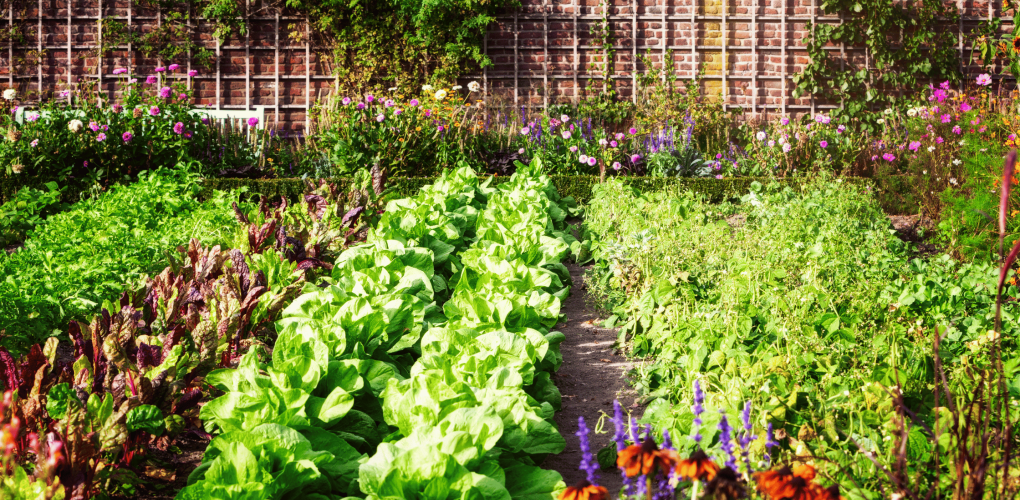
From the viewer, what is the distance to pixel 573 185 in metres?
7.57

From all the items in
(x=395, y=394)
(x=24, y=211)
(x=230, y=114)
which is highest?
(x=230, y=114)

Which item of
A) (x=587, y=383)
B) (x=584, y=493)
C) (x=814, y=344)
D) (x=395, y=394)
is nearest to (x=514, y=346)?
(x=395, y=394)

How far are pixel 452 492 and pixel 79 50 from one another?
34.8 feet

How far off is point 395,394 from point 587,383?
3.60 ft

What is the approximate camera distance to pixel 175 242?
4.41 meters

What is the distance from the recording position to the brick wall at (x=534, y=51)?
1030 cm

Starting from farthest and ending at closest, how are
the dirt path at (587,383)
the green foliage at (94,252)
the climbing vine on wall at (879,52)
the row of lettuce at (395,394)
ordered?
the climbing vine on wall at (879,52)
the green foliage at (94,252)
the dirt path at (587,383)
the row of lettuce at (395,394)

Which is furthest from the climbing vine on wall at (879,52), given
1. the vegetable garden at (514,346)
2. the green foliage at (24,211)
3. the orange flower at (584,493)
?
the orange flower at (584,493)

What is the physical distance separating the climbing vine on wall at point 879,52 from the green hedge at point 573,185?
3.16 m

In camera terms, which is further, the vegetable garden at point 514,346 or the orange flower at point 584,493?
the vegetable garden at point 514,346

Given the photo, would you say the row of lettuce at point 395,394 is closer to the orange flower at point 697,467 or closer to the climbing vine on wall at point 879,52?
the orange flower at point 697,467

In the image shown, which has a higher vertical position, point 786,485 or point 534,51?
point 534,51

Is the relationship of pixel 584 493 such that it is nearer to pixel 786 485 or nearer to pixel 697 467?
pixel 697 467

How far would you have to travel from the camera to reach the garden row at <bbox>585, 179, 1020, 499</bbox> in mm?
1869
